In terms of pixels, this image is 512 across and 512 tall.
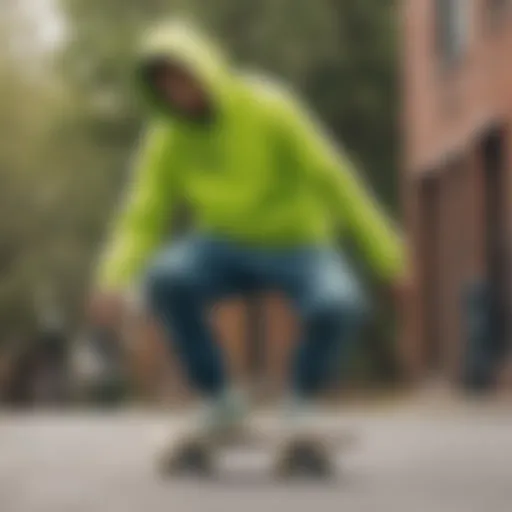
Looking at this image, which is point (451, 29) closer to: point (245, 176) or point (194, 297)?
point (245, 176)

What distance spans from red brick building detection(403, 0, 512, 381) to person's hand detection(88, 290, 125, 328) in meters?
6.99

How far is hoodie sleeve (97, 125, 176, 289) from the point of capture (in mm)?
4805

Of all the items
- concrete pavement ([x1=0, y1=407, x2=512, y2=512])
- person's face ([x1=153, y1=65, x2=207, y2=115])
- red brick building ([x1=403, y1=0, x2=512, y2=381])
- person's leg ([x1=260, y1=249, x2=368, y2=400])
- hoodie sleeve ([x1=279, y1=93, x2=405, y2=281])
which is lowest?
concrete pavement ([x1=0, y1=407, x2=512, y2=512])

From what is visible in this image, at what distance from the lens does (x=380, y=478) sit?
14.6 feet

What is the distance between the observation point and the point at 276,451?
4.61 meters

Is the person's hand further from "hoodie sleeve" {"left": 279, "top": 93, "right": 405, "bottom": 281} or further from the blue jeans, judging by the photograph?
"hoodie sleeve" {"left": 279, "top": 93, "right": 405, "bottom": 281}

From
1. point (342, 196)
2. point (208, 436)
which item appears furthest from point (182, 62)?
point (208, 436)

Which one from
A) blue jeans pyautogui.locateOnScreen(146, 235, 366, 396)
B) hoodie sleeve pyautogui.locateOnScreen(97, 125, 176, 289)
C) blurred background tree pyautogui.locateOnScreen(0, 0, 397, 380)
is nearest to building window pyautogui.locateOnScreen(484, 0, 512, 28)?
blurred background tree pyautogui.locateOnScreen(0, 0, 397, 380)

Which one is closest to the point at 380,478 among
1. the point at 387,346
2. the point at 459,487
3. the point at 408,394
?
the point at 459,487

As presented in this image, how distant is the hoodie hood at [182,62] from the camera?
4684 millimetres

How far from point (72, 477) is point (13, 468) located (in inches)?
15.2

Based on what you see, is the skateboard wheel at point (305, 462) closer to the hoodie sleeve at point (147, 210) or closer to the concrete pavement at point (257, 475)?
the concrete pavement at point (257, 475)

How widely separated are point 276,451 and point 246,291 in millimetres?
468

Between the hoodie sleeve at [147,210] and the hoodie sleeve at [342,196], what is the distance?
364 mm
